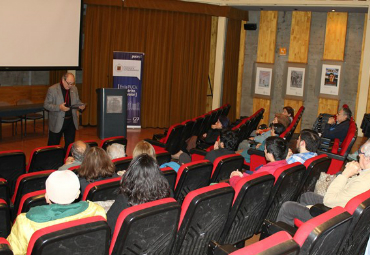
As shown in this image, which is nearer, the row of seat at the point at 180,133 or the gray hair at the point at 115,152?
the gray hair at the point at 115,152

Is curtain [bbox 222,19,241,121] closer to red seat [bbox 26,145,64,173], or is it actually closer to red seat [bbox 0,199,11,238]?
red seat [bbox 26,145,64,173]

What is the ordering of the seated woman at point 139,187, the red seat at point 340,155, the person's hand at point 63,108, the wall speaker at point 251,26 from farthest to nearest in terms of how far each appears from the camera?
the wall speaker at point 251,26
the person's hand at point 63,108
the red seat at point 340,155
the seated woman at point 139,187

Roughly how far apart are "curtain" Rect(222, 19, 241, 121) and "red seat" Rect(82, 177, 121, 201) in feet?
28.0

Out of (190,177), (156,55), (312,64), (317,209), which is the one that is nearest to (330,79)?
(312,64)

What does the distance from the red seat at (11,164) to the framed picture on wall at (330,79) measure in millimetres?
8236

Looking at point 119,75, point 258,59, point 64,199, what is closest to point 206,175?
point 64,199

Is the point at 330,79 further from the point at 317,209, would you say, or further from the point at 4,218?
the point at 4,218

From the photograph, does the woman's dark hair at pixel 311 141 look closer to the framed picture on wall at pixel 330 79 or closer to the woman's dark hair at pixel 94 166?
the woman's dark hair at pixel 94 166

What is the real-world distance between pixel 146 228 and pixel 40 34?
6.98 meters

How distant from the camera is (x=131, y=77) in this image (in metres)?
10.2

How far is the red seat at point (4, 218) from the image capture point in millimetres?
2764

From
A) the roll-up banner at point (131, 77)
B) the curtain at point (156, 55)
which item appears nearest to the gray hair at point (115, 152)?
the roll-up banner at point (131, 77)

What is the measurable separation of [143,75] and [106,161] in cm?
739

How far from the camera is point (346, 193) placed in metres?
3.48
